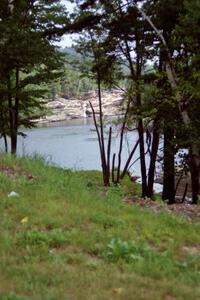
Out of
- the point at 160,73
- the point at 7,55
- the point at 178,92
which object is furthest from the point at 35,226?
the point at 7,55

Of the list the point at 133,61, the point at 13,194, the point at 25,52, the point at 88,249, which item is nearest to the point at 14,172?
the point at 13,194

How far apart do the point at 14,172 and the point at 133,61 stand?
10.7m

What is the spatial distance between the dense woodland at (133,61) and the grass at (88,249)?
511 cm

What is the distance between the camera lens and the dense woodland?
40.6 ft

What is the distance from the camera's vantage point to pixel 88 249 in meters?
4.66

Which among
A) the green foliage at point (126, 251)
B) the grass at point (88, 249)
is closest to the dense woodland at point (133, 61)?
the grass at point (88, 249)

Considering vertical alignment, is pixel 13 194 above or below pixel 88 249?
above

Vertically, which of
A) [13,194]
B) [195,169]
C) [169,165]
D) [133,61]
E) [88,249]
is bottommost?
[169,165]

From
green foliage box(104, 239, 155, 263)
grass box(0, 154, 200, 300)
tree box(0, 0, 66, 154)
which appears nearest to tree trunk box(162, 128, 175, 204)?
tree box(0, 0, 66, 154)

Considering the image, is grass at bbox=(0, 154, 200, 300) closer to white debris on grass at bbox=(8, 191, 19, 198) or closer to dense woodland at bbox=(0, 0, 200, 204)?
white debris on grass at bbox=(8, 191, 19, 198)

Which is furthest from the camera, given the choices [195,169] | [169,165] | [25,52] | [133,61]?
[133,61]

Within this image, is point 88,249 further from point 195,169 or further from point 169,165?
point 169,165

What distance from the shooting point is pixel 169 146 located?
14078mm

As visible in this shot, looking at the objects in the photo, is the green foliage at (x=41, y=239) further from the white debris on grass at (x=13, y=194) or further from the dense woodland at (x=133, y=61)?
the dense woodland at (x=133, y=61)
